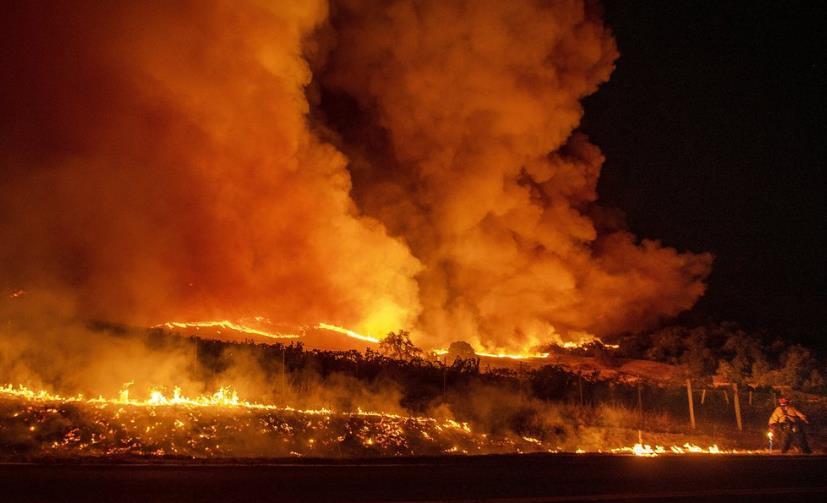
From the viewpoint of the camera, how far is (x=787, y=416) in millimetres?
17516

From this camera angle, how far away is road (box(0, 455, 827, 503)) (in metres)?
8.20

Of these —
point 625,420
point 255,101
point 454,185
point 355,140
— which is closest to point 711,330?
point 454,185

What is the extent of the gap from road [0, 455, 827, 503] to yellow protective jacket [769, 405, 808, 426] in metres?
4.93

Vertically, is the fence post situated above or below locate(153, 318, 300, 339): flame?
below

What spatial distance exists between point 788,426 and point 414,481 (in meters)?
11.7

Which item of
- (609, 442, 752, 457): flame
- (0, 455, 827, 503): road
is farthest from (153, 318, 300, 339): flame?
(0, 455, 827, 503): road

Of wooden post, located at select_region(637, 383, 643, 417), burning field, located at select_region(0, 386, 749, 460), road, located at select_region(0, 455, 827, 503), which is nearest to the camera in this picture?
road, located at select_region(0, 455, 827, 503)

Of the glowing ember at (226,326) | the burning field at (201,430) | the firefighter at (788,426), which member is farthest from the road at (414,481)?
the glowing ember at (226,326)

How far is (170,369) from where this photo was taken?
16.2 m

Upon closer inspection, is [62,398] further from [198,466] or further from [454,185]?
[454,185]

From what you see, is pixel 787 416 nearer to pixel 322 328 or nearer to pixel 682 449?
pixel 682 449

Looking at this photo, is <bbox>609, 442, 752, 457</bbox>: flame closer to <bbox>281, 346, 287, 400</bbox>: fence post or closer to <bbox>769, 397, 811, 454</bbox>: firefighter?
<bbox>769, 397, 811, 454</bbox>: firefighter

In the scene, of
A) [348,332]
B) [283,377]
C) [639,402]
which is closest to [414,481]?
[283,377]

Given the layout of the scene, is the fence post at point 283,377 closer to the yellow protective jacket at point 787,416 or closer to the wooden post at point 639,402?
the wooden post at point 639,402
